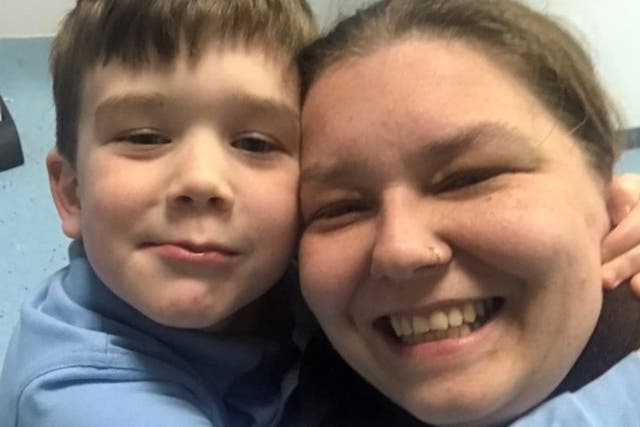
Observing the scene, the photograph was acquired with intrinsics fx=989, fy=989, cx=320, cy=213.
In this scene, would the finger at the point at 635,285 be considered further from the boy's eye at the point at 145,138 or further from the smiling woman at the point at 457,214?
the boy's eye at the point at 145,138

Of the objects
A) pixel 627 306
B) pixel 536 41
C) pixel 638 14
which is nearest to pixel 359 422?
pixel 627 306

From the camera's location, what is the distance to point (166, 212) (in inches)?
31.9

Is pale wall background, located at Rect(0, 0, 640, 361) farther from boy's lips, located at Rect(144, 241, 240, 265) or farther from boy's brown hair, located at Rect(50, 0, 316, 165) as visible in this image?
boy's lips, located at Rect(144, 241, 240, 265)

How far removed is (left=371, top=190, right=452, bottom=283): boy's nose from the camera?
2.39 feet

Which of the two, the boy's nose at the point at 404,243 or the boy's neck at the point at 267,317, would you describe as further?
the boy's neck at the point at 267,317

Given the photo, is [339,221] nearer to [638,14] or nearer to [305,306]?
[305,306]

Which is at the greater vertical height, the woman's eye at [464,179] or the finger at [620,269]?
the woman's eye at [464,179]

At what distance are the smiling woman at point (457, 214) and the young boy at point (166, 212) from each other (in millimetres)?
56

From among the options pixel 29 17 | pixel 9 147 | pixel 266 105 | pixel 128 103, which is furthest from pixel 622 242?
pixel 29 17

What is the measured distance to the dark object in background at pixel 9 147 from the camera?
1.78 meters

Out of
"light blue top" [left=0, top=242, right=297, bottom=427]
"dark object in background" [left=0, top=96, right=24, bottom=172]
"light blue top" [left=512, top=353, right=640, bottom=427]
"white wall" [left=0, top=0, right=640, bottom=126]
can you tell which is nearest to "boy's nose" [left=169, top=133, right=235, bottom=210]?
"light blue top" [left=0, top=242, right=297, bottom=427]

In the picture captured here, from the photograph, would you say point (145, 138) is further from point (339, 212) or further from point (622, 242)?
point (622, 242)

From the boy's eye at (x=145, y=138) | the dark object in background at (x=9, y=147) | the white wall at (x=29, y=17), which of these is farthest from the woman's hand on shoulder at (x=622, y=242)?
the white wall at (x=29, y=17)

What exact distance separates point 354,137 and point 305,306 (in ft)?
0.87
